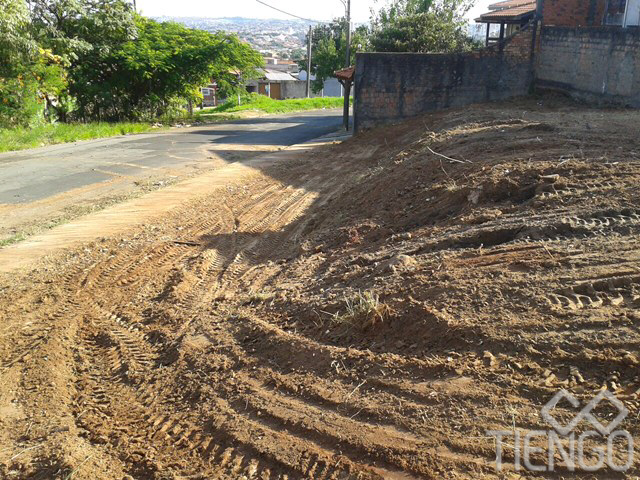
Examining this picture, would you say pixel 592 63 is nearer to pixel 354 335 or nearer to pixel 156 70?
pixel 354 335

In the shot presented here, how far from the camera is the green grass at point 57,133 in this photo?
19.4m

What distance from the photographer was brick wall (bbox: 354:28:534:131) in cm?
1703

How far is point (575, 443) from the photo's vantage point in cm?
327

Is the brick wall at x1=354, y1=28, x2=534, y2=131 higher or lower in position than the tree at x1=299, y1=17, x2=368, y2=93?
lower

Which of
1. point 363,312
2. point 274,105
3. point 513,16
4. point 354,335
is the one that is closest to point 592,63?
point 513,16

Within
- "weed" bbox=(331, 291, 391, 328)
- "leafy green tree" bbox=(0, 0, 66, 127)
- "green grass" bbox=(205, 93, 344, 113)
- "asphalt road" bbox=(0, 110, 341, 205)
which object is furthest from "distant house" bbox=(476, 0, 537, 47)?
"weed" bbox=(331, 291, 391, 328)

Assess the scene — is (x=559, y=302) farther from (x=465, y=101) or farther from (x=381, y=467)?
(x=465, y=101)

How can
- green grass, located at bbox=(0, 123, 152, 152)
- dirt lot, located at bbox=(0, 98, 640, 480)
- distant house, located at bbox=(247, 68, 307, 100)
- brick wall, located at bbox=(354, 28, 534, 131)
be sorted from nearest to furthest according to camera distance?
dirt lot, located at bbox=(0, 98, 640, 480) → brick wall, located at bbox=(354, 28, 534, 131) → green grass, located at bbox=(0, 123, 152, 152) → distant house, located at bbox=(247, 68, 307, 100)

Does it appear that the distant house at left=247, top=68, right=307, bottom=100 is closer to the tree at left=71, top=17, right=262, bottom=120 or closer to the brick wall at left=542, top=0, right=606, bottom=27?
the tree at left=71, top=17, right=262, bottom=120

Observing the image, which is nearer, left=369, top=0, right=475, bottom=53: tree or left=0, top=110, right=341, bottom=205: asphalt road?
left=0, top=110, right=341, bottom=205: asphalt road

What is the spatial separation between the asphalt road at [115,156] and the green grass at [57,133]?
31.6 inches

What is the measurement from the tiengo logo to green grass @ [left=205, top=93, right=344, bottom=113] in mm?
34354

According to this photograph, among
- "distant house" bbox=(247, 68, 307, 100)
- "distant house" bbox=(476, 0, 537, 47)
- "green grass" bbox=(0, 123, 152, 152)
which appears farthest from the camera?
"distant house" bbox=(247, 68, 307, 100)

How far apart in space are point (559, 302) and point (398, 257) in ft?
6.07
